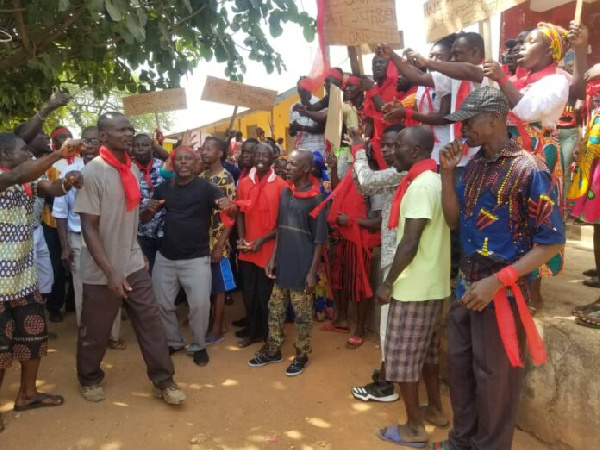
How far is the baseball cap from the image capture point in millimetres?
2346

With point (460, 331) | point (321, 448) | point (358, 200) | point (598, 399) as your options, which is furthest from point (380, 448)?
point (358, 200)

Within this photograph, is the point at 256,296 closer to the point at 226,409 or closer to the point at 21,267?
the point at 226,409

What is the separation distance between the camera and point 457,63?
3.09 m

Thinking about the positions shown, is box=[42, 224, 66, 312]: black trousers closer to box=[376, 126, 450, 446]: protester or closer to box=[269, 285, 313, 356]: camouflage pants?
box=[269, 285, 313, 356]: camouflage pants

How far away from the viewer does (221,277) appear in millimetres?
4898

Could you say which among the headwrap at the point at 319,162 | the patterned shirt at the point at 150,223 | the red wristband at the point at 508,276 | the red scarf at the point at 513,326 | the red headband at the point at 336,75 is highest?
the red headband at the point at 336,75

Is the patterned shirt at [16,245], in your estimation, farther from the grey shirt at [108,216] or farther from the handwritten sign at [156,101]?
the handwritten sign at [156,101]

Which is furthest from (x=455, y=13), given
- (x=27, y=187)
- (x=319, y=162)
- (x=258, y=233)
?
(x=27, y=187)

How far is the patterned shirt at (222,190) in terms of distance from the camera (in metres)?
4.87

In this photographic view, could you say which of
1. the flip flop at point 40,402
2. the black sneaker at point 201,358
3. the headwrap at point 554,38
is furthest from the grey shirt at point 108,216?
the headwrap at point 554,38

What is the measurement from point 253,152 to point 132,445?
3000 mm

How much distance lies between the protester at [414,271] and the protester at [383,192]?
11.4 inches

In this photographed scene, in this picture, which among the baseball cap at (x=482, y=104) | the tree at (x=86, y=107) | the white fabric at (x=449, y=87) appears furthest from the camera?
the tree at (x=86, y=107)

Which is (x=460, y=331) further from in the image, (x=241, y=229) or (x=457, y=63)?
(x=241, y=229)
